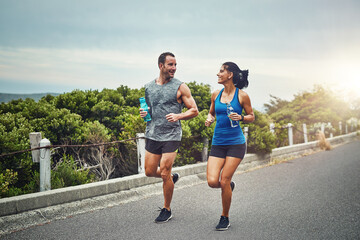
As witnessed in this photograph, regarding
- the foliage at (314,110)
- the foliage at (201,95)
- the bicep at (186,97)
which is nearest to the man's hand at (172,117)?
the bicep at (186,97)

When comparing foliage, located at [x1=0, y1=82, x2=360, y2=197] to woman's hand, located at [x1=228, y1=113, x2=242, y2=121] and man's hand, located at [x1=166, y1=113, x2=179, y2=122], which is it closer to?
man's hand, located at [x1=166, y1=113, x2=179, y2=122]

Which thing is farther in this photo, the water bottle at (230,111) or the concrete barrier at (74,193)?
the concrete barrier at (74,193)

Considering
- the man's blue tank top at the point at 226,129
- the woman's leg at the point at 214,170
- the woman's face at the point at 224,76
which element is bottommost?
the woman's leg at the point at 214,170

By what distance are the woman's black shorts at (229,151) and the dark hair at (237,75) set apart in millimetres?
846

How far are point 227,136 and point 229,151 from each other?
0.20 metres

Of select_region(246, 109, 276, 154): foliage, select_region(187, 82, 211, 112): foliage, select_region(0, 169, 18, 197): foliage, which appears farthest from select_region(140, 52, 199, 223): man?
select_region(187, 82, 211, 112): foliage

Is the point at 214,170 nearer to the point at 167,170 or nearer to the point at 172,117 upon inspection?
the point at 167,170

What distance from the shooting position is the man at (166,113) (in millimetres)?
4996

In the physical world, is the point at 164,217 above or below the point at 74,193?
below

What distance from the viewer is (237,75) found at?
4996 mm

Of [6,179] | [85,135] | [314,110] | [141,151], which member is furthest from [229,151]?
[314,110]

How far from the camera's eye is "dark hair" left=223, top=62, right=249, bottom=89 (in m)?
4.98

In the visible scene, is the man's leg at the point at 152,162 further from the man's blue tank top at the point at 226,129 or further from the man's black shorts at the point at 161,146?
the man's blue tank top at the point at 226,129

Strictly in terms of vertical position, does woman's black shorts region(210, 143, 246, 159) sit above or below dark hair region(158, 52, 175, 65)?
below
